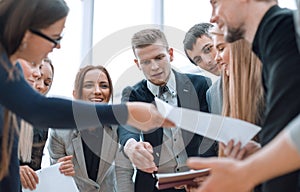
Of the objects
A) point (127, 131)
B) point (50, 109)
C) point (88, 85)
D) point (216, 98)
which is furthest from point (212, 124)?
point (88, 85)

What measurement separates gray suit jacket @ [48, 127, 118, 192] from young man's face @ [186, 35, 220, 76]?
517 millimetres

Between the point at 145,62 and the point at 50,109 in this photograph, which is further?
the point at 145,62

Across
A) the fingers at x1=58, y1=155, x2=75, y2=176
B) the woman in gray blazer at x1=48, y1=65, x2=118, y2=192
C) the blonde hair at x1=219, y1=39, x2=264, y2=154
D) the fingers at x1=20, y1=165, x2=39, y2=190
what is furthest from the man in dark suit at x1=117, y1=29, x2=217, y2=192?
the blonde hair at x1=219, y1=39, x2=264, y2=154

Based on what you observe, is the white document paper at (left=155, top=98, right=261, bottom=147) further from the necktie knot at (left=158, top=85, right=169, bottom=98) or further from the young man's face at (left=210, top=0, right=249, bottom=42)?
the necktie knot at (left=158, top=85, right=169, bottom=98)

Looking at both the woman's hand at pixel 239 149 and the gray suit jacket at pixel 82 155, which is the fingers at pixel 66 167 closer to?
the gray suit jacket at pixel 82 155

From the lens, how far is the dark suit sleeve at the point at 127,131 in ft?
5.36

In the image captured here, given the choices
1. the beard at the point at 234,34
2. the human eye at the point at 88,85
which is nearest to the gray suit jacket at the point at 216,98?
the beard at the point at 234,34

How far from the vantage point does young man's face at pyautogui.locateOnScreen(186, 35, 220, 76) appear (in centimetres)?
182

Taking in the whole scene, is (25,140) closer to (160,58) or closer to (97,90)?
(97,90)

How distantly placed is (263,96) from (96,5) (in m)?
2.06

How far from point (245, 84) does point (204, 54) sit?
870mm

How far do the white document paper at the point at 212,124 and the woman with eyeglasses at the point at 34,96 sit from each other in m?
0.08

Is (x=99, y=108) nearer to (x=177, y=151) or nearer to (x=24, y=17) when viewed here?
(x=24, y=17)

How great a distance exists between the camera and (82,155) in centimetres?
175
